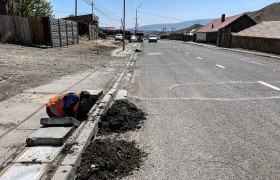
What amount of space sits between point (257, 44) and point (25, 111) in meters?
26.6

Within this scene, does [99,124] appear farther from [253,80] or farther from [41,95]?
[253,80]

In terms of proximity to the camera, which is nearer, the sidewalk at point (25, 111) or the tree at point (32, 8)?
the sidewalk at point (25, 111)

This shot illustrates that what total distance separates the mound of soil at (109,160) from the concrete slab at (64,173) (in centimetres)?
12

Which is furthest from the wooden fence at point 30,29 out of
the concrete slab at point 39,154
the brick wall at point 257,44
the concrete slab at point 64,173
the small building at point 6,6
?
the brick wall at point 257,44

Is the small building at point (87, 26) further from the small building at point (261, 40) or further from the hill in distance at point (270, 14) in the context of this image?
the hill in distance at point (270, 14)

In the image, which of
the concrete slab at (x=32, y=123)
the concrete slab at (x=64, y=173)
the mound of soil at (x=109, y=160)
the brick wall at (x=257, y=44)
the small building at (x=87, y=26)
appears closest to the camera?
the concrete slab at (x=64, y=173)

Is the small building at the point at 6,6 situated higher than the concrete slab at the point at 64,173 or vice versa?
the small building at the point at 6,6

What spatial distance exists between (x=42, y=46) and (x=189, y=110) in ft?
58.4

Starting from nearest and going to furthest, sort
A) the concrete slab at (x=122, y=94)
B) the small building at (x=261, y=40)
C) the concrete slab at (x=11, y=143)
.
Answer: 1. the concrete slab at (x=11, y=143)
2. the concrete slab at (x=122, y=94)
3. the small building at (x=261, y=40)

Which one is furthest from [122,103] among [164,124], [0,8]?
[0,8]

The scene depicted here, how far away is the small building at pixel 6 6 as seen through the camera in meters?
24.1

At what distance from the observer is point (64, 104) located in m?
4.26

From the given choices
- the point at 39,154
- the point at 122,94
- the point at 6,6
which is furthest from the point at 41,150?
the point at 6,6

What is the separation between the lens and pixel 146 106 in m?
5.93
